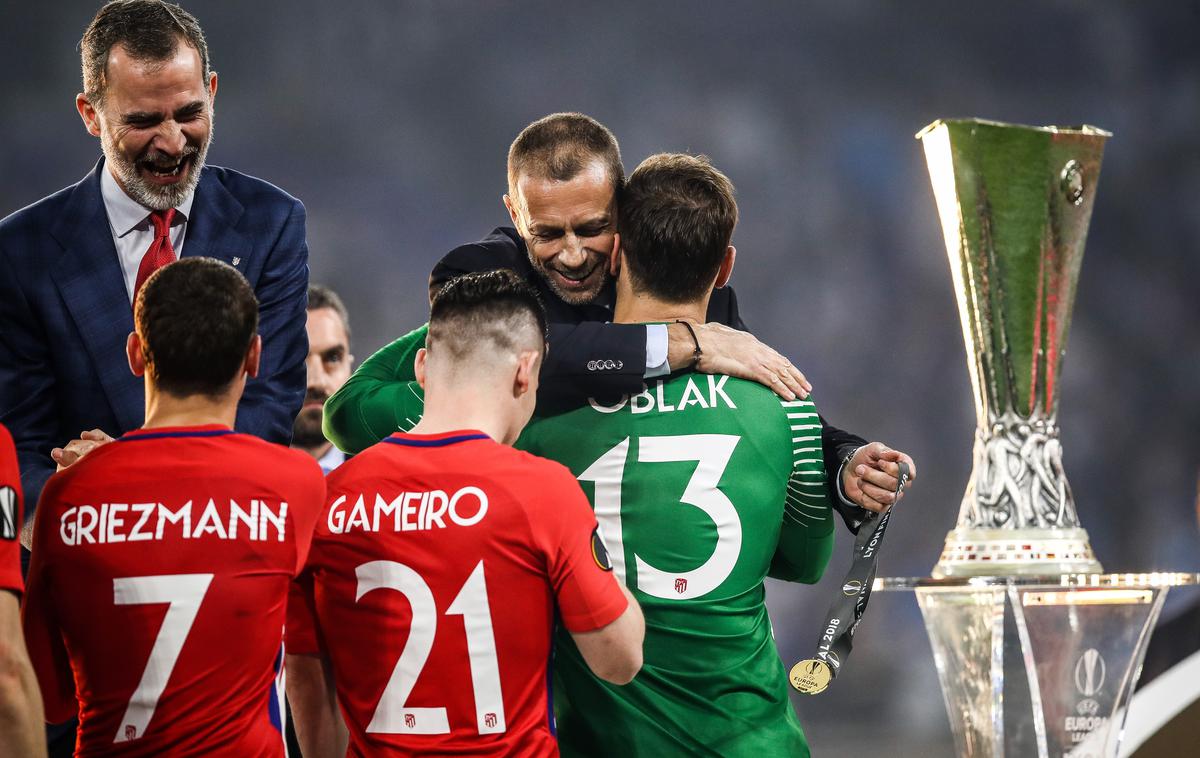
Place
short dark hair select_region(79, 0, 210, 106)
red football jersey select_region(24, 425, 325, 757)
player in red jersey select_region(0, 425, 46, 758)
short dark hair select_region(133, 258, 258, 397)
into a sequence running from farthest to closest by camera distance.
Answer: short dark hair select_region(79, 0, 210, 106) < short dark hair select_region(133, 258, 258, 397) < red football jersey select_region(24, 425, 325, 757) < player in red jersey select_region(0, 425, 46, 758)

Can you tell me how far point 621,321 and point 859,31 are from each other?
4.49 metres

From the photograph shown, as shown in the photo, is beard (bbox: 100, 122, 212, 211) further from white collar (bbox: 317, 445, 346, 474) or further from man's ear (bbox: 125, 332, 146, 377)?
white collar (bbox: 317, 445, 346, 474)

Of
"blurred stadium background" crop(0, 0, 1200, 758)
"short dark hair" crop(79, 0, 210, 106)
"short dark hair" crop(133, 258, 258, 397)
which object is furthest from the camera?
"blurred stadium background" crop(0, 0, 1200, 758)

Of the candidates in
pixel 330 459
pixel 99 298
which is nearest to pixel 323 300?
pixel 330 459

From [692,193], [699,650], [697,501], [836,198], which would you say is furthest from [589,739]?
[836,198]

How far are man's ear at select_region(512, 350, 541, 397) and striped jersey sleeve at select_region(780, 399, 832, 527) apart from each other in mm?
427

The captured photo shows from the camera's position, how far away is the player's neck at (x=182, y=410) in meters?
1.53

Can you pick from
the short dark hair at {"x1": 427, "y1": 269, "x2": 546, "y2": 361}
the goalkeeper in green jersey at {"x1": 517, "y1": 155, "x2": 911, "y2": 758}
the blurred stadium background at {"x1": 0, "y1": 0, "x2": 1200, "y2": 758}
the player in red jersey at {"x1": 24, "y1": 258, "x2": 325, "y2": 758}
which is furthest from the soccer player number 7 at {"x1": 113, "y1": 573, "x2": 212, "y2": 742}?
the blurred stadium background at {"x1": 0, "y1": 0, "x2": 1200, "y2": 758}

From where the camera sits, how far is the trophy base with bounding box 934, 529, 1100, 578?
2.69 metres

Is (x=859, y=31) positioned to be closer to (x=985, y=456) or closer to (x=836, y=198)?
(x=836, y=198)

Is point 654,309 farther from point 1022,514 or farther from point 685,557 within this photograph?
point 1022,514

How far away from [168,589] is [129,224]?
92 centimetres

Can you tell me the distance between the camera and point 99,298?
2.04 meters

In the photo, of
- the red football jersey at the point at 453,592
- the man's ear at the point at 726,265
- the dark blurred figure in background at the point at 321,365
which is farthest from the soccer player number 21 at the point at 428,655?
the dark blurred figure in background at the point at 321,365
